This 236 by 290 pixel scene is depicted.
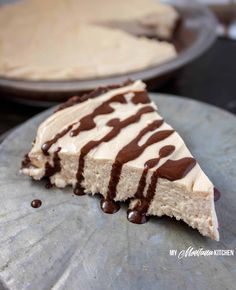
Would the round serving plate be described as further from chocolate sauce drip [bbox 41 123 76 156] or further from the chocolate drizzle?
chocolate sauce drip [bbox 41 123 76 156]

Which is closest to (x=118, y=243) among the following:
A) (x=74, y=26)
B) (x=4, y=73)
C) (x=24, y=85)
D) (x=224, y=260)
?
(x=224, y=260)

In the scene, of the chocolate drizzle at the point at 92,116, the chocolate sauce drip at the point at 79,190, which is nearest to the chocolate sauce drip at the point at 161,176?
the chocolate sauce drip at the point at 79,190

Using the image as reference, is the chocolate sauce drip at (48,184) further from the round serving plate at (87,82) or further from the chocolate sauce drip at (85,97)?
the round serving plate at (87,82)

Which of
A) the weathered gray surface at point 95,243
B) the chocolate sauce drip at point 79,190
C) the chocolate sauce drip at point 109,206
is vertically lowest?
the weathered gray surface at point 95,243

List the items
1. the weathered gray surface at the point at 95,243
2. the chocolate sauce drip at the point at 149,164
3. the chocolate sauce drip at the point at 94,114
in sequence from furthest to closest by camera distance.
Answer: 1. the chocolate sauce drip at the point at 94,114
2. the chocolate sauce drip at the point at 149,164
3. the weathered gray surface at the point at 95,243

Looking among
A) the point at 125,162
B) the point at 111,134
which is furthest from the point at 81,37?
the point at 125,162

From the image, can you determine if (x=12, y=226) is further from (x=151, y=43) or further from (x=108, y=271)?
(x=151, y=43)

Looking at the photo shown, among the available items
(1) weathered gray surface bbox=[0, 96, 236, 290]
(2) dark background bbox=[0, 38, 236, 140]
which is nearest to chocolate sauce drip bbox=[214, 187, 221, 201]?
(1) weathered gray surface bbox=[0, 96, 236, 290]

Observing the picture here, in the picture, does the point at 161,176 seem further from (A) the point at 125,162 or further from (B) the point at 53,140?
(B) the point at 53,140
